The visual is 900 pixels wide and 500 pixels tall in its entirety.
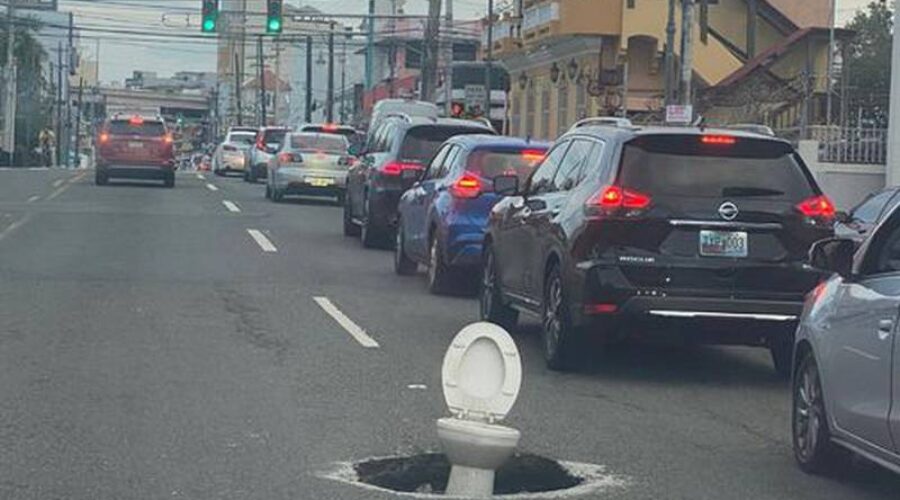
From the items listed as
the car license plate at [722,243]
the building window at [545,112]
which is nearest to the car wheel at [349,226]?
the car license plate at [722,243]

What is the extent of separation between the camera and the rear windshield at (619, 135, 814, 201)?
37.5 feet

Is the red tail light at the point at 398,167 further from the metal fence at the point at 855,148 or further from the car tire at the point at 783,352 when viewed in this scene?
the metal fence at the point at 855,148

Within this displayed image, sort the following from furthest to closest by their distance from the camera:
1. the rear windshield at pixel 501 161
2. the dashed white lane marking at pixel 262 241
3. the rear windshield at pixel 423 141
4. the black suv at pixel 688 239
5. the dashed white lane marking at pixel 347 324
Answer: the dashed white lane marking at pixel 262 241 → the rear windshield at pixel 423 141 → the rear windshield at pixel 501 161 → the dashed white lane marking at pixel 347 324 → the black suv at pixel 688 239

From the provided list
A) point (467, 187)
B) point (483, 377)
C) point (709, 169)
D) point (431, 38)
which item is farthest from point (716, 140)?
point (431, 38)

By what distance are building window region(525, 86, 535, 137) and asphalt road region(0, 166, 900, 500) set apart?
1289 inches

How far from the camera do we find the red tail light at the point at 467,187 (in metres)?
16.5

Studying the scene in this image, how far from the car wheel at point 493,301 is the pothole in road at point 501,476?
5193 millimetres

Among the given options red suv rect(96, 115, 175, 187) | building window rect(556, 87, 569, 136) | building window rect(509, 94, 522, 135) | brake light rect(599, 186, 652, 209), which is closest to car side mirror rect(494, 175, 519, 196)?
brake light rect(599, 186, 652, 209)

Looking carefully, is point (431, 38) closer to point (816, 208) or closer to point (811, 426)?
point (816, 208)

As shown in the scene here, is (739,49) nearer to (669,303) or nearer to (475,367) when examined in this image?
(669,303)

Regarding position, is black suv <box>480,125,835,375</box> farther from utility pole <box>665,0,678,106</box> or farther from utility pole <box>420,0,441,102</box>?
utility pole <box>420,0,441,102</box>

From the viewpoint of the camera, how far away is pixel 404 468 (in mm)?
8617

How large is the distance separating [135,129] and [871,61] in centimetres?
2235

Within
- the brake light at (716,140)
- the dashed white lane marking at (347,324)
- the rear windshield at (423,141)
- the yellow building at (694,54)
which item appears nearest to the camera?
the brake light at (716,140)
